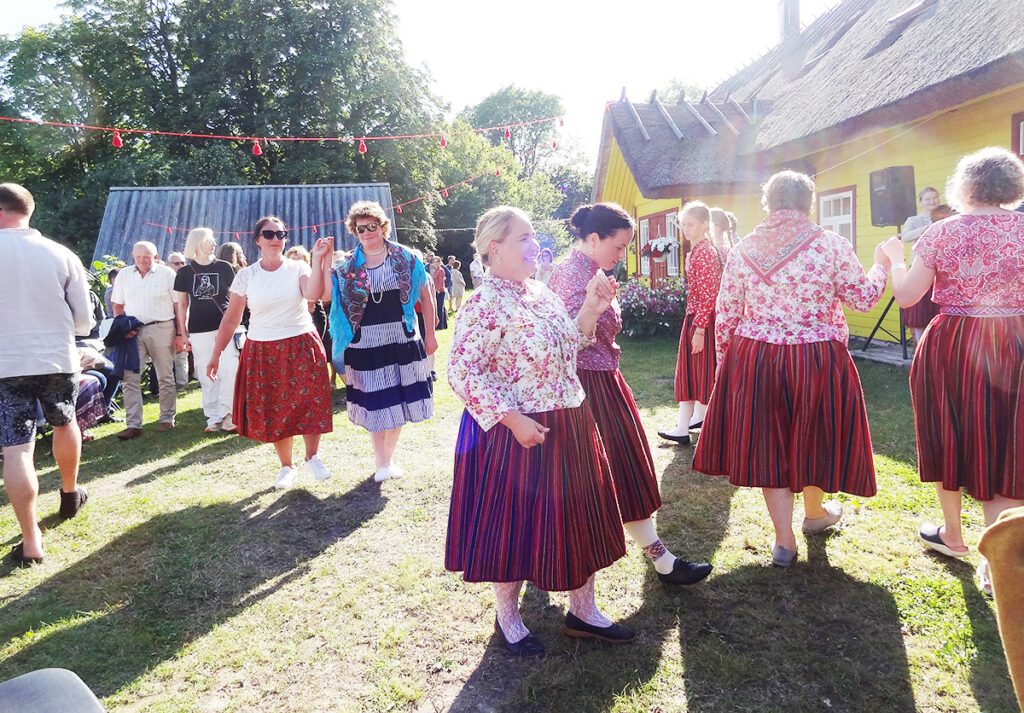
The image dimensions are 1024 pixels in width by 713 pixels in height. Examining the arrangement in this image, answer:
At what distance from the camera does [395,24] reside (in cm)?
2542

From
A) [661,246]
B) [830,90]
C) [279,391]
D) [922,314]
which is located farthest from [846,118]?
[279,391]

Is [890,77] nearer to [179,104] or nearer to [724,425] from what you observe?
[724,425]

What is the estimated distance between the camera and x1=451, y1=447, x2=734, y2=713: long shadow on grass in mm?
2344

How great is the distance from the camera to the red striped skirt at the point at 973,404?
2.70 m

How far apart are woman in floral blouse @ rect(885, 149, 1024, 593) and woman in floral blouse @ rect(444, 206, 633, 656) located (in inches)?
62.0

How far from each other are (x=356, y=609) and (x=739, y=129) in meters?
11.9

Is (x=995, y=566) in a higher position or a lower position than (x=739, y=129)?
lower

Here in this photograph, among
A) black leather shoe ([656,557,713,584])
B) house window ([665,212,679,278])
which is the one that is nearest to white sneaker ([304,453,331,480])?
black leather shoe ([656,557,713,584])

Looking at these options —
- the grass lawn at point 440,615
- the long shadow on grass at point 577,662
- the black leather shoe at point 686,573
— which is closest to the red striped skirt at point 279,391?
the grass lawn at point 440,615

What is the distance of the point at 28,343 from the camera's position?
3.56 meters

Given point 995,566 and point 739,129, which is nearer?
point 995,566

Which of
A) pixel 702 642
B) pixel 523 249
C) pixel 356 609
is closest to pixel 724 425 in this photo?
pixel 702 642

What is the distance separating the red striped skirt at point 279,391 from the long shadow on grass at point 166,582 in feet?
1.65

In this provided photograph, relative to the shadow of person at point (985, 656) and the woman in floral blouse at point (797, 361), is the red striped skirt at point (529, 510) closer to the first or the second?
the woman in floral blouse at point (797, 361)
